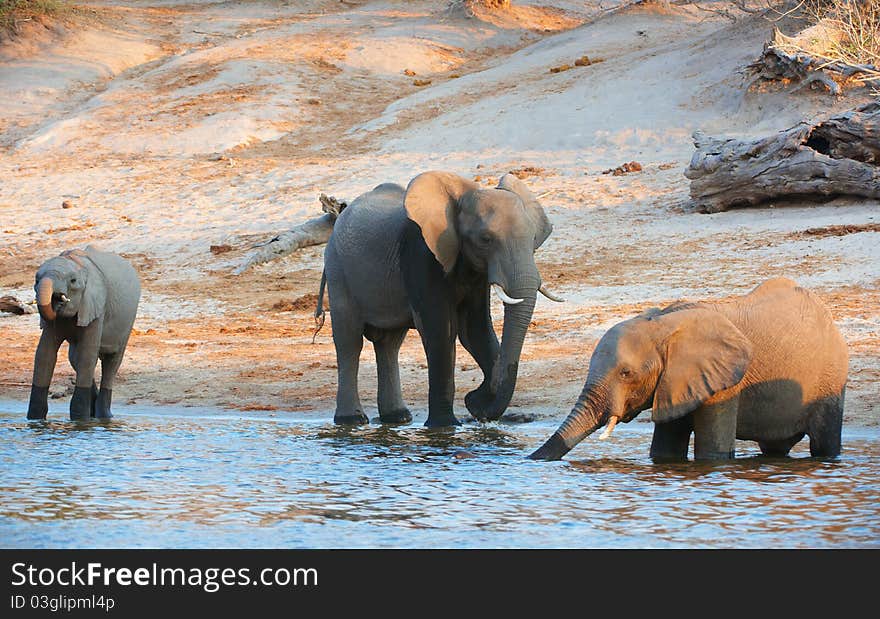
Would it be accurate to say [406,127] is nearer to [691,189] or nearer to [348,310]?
[691,189]

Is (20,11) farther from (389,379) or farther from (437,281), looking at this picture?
(437,281)

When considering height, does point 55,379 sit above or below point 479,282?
below

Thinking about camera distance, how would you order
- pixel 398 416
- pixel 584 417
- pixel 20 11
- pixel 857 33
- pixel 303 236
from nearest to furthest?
1. pixel 584 417
2. pixel 398 416
3. pixel 303 236
4. pixel 857 33
5. pixel 20 11

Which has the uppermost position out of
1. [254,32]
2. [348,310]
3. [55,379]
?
[254,32]

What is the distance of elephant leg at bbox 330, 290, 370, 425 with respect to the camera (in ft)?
34.4

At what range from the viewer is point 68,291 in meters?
10.4

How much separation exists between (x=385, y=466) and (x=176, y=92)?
24209mm

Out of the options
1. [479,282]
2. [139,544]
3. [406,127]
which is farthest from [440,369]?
[406,127]

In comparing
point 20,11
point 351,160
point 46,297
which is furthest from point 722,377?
point 20,11

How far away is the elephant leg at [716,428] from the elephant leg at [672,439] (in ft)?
0.87

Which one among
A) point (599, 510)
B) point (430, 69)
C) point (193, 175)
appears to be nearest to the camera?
point (599, 510)

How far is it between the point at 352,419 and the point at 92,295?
7.14ft

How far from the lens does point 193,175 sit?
24.3 m
